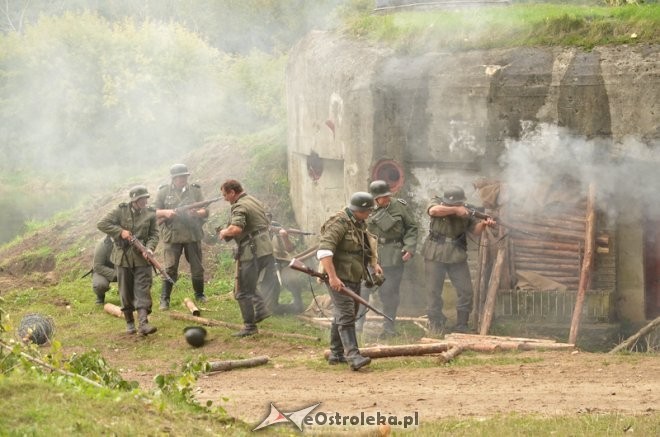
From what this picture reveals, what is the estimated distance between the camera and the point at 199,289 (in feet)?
51.2

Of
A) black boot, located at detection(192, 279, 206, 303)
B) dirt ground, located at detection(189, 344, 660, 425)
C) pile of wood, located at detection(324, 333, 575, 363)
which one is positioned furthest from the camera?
black boot, located at detection(192, 279, 206, 303)

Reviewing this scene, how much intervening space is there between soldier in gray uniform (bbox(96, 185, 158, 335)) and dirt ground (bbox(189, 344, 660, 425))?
2.54 meters

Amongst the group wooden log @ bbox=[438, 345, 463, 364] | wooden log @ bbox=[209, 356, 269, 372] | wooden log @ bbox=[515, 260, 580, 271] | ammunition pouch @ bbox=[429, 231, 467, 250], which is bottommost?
wooden log @ bbox=[209, 356, 269, 372]

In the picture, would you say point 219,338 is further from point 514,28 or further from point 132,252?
point 514,28

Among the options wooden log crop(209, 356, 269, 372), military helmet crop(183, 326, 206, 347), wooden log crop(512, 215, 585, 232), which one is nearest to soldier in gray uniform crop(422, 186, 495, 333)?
wooden log crop(512, 215, 585, 232)

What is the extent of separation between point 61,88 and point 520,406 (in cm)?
3345

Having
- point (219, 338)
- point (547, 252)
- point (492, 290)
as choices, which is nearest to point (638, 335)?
point (547, 252)

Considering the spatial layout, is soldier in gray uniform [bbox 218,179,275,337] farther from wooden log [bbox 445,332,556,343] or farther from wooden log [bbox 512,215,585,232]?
wooden log [bbox 512,215,585,232]

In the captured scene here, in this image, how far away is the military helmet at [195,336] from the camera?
504 inches

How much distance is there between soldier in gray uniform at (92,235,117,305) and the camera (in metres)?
15.3

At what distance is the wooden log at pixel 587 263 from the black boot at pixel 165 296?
18.3ft

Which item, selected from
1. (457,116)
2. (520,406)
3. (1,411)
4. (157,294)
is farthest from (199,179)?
(1,411)

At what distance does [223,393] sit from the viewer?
1001cm

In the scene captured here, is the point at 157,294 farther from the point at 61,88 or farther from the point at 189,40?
the point at 61,88
